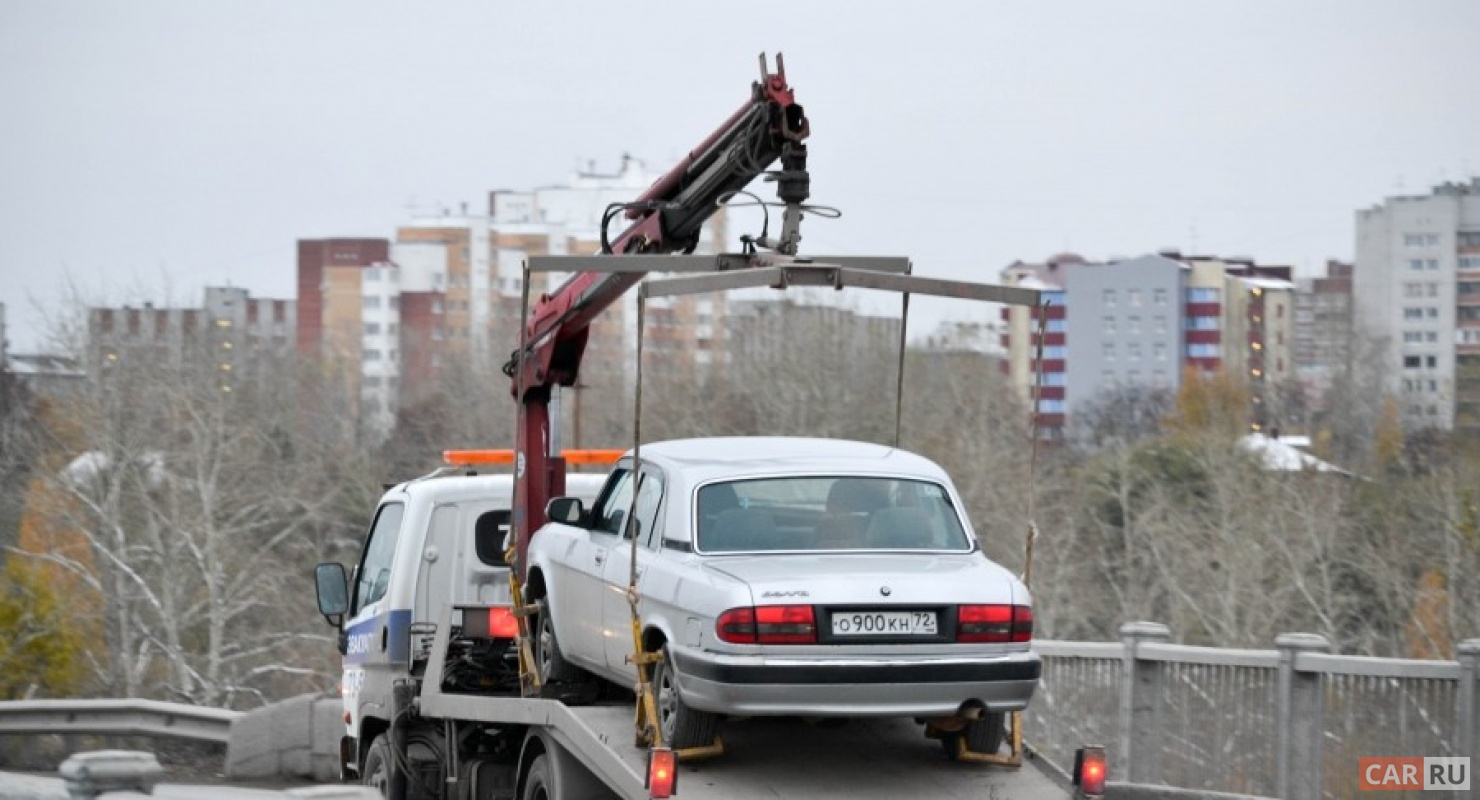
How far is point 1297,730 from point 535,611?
5.17 m

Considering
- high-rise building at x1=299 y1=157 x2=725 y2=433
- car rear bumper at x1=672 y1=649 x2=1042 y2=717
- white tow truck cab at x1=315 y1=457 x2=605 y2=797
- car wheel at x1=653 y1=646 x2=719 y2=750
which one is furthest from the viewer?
high-rise building at x1=299 y1=157 x2=725 y2=433

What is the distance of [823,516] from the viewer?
8812 millimetres

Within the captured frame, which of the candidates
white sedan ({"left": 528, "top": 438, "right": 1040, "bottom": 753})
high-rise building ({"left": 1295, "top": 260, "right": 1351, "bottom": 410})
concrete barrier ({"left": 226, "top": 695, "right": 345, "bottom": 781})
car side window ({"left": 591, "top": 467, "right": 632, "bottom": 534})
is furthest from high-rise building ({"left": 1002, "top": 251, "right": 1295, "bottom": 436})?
white sedan ({"left": 528, "top": 438, "right": 1040, "bottom": 753})

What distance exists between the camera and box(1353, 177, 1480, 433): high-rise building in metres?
99.8

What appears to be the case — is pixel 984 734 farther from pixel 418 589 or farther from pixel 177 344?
pixel 177 344

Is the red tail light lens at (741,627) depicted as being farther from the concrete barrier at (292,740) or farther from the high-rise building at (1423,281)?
the high-rise building at (1423,281)

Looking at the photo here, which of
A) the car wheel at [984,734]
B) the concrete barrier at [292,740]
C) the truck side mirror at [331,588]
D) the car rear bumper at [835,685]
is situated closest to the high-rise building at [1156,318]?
the concrete barrier at [292,740]

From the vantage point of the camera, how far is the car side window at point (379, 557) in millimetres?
13039

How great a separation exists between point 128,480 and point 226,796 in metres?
50.6

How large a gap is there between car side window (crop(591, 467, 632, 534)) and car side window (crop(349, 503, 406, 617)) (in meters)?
3.20

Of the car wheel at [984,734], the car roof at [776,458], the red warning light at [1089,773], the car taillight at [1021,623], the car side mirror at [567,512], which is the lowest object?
the red warning light at [1089,773]

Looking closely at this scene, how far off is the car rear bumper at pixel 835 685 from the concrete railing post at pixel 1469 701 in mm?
4802

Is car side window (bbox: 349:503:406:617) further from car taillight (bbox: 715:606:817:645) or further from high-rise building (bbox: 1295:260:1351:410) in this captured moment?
high-rise building (bbox: 1295:260:1351:410)

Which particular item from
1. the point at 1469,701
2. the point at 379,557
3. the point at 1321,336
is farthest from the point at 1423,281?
the point at 379,557
